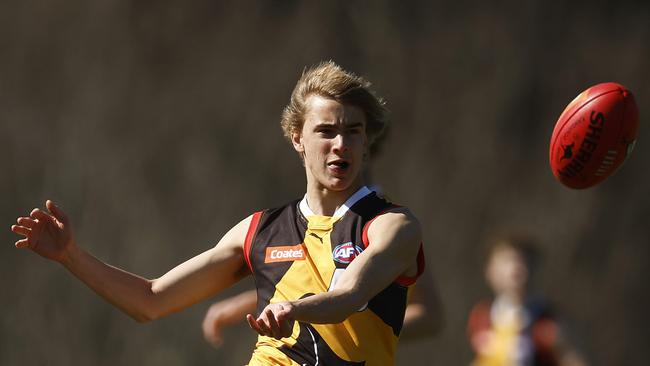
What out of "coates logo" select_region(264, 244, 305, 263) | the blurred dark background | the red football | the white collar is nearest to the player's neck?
the white collar

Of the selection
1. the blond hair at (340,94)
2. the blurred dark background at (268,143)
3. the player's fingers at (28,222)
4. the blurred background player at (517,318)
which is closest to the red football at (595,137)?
the blond hair at (340,94)

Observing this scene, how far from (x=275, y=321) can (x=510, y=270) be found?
3727 mm

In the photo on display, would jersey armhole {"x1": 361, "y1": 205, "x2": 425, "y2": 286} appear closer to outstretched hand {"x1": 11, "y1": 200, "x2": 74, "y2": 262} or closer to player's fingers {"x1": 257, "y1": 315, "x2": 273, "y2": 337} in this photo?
player's fingers {"x1": 257, "y1": 315, "x2": 273, "y2": 337}

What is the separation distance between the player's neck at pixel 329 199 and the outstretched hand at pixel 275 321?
84 cm

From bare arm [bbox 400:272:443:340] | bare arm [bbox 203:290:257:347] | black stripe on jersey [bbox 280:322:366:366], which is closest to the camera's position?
black stripe on jersey [bbox 280:322:366:366]

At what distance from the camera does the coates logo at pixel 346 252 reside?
3900 mm

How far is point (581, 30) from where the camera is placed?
32.9 ft

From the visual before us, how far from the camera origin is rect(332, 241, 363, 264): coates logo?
3900 mm

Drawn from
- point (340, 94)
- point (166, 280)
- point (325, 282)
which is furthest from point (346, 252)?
point (166, 280)

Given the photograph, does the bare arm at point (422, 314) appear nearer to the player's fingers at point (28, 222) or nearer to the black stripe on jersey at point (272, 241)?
the black stripe on jersey at point (272, 241)

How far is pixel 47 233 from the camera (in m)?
4.10

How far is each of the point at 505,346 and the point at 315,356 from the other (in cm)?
318

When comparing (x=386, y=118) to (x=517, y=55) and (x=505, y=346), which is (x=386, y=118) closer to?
(x=505, y=346)

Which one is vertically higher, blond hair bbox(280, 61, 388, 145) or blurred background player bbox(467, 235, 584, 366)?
blond hair bbox(280, 61, 388, 145)
